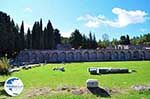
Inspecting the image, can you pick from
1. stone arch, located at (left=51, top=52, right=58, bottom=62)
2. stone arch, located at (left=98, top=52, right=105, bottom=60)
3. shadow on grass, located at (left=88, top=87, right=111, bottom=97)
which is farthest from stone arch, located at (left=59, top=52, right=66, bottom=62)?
shadow on grass, located at (left=88, top=87, right=111, bottom=97)

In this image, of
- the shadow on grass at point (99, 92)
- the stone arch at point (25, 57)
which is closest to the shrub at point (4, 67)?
the shadow on grass at point (99, 92)

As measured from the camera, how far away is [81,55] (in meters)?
109

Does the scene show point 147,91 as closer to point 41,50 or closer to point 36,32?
point 36,32

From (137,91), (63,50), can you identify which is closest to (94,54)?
(63,50)

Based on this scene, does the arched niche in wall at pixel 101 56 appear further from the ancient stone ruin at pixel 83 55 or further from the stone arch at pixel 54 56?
the stone arch at pixel 54 56

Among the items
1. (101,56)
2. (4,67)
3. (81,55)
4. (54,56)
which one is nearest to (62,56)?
(54,56)

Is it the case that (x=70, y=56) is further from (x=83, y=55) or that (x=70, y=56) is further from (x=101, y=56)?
(x=101, y=56)

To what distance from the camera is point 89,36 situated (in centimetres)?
12731

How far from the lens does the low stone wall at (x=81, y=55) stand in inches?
3976

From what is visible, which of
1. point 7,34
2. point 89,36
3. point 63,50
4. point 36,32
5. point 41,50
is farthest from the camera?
point 89,36

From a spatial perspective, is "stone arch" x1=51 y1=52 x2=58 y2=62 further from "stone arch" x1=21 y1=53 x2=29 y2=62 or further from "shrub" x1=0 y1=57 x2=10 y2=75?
"shrub" x1=0 y1=57 x2=10 y2=75

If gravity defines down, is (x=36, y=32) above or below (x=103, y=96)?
above

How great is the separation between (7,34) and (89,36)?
93.7 metres
